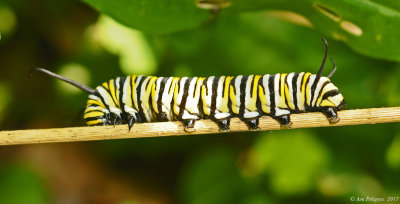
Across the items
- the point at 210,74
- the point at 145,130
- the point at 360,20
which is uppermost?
the point at 360,20

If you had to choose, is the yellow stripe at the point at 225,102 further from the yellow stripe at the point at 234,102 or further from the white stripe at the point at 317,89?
the white stripe at the point at 317,89

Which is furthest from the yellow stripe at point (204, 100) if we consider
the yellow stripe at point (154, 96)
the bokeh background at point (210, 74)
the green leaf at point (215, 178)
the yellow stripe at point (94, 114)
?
the green leaf at point (215, 178)

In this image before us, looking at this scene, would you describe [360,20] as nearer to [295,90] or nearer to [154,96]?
[295,90]

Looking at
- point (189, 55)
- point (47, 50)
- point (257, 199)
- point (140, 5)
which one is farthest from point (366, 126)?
point (47, 50)

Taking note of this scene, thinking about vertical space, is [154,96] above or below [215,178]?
above

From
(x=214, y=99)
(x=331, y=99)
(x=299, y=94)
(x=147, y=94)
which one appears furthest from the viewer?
(x=147, y=94)

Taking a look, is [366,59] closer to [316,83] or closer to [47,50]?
[316,83]

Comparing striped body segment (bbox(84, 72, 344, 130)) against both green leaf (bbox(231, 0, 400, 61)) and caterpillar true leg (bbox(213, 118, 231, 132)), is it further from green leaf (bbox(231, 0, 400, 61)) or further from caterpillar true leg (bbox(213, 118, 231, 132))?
green leaf (bbox(231, 0, 400, 61))

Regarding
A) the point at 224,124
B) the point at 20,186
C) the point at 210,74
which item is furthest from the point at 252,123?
the point at 20,186
